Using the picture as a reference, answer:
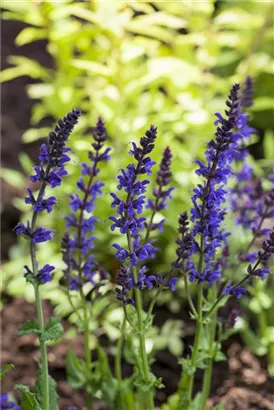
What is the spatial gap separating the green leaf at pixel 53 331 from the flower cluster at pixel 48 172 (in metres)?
0.18

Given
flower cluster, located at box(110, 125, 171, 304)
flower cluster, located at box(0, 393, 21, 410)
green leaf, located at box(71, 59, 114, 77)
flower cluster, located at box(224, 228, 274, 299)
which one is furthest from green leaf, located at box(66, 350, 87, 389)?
green leaf, located at box(71, 59, 114, 77)

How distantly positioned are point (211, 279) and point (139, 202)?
0.42 metres

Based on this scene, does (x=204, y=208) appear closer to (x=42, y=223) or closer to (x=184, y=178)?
(x=184, y=178)

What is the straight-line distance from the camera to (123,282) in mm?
2057

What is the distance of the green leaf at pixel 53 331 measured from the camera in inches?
83.7

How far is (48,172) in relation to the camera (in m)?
2.00

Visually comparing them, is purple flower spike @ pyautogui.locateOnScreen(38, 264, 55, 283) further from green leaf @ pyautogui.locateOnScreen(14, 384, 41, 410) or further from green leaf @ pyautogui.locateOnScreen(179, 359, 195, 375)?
green leaf @ pyautogui.locateOnScreen(179, 359, 195, 375)

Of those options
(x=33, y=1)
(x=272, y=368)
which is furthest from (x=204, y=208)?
(x=33, y=1)

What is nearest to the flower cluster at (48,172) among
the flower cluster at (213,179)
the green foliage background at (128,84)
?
the flower cluster at (213,179)

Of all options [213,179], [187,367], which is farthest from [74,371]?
[213,179]

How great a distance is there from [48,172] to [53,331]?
53cm

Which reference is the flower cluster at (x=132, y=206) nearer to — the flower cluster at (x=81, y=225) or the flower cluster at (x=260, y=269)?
the flower cluster at (x=260, y=269)

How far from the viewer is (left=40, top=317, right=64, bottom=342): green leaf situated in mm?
2125

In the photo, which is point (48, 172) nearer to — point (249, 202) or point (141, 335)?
point (141, 335)
